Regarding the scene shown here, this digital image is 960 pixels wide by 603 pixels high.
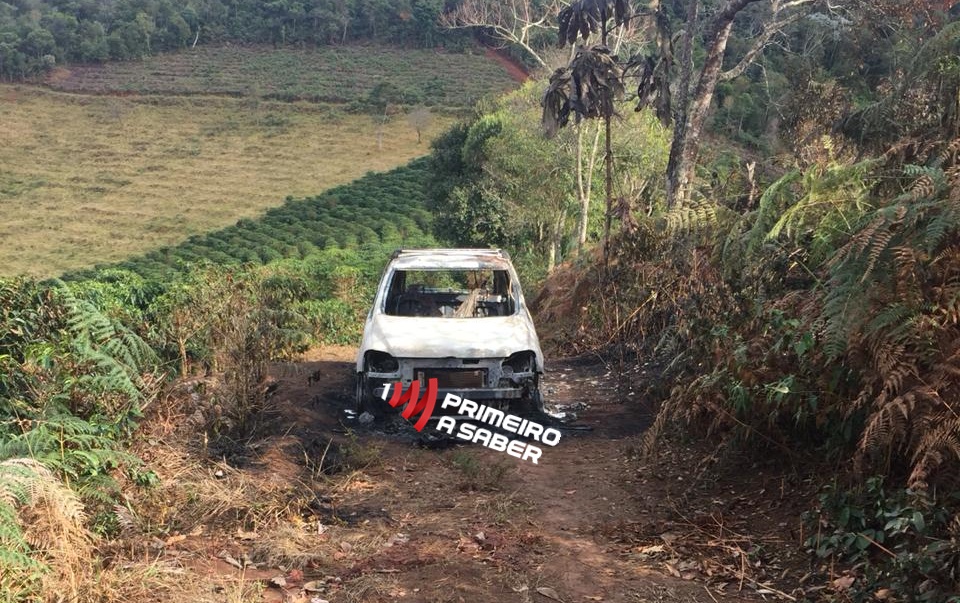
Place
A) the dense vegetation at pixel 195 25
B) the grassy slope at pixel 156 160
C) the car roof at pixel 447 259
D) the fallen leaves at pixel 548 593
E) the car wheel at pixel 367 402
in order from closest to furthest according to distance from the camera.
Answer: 1. the fallen leaves at pixel 548 593
2. the car wheel at pixel 367 402
3. the car roof at pixel 447 259
4. the grassy slope at pixel 156 160
5. the dense vegetation at pixel 195 25

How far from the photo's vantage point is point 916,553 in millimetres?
3586

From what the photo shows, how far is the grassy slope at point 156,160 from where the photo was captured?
56062 mm

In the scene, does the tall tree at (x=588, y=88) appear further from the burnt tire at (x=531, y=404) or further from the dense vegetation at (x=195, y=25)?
the dense vegetation at (x=195, y=25)

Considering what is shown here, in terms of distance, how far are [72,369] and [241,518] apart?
4.98 feet

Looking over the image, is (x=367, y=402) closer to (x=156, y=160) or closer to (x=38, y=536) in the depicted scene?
(x=38, y=536)

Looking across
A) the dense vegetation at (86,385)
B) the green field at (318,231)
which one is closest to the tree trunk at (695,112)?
the dense vegetation at (86,385)

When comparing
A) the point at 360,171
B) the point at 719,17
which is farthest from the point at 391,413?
the point at 360,171

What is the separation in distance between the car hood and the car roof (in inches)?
28.3

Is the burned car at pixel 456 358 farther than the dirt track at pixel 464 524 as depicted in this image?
Yes

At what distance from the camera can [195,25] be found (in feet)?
348

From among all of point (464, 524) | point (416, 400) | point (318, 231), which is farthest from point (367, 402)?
point (318, 231)

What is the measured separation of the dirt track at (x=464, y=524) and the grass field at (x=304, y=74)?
7843cm

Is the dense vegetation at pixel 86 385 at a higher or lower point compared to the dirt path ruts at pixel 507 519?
higher

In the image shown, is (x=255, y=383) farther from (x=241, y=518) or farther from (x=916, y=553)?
(x=916, y=553)
